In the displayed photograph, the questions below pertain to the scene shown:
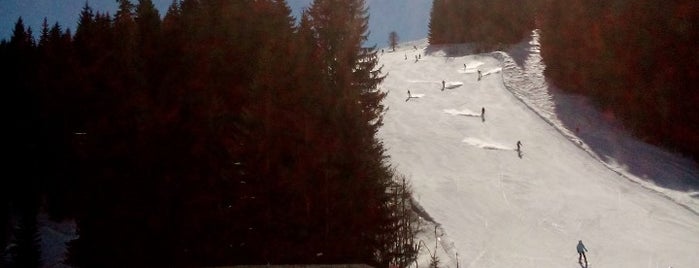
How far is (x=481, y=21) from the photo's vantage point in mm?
98938

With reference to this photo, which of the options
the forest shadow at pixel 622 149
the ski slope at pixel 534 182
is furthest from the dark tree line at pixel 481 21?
the forest shadow at pixel 622 149

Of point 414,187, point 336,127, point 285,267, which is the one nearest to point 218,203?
point 285,267

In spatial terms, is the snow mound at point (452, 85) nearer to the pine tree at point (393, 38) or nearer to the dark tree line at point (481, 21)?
the dark tree line at point (481, 21)

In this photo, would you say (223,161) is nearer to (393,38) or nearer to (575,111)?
(575,111)

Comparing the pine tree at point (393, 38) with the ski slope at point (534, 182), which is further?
the pine tree at point (393, 38)

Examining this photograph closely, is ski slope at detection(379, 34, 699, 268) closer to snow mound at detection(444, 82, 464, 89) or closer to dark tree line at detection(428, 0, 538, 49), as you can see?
snow mound at detection(444, 82, 464, 89)

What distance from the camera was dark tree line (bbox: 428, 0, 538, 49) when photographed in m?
91.6

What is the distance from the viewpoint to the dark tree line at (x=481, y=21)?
9156cm

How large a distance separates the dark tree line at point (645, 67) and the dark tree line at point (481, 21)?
33.1 metres

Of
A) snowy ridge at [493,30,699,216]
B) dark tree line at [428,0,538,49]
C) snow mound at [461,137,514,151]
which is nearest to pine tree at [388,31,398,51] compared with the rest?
dark tree line at [428,0,538,49]

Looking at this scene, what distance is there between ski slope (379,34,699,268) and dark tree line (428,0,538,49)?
35.4m

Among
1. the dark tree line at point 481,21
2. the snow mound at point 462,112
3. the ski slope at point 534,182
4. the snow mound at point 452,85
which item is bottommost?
the ski slope at point 534,182

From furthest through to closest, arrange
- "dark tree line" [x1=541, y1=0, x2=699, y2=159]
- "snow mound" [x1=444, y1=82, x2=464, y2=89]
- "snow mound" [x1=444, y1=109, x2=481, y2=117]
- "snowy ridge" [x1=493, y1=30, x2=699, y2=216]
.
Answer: "snow mound" [x1=444, y1=82, x2=464, y2=89], "snow mound" [x1=444, y1=109, x2=481, y2=117], "dark tree line" [x1=541, y1=0, x2=699, y2=159], "snowy ridge" [x1=493, y1=30, x2=699, y2=216]

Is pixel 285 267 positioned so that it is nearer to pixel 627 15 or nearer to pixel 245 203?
pixel 245 203
